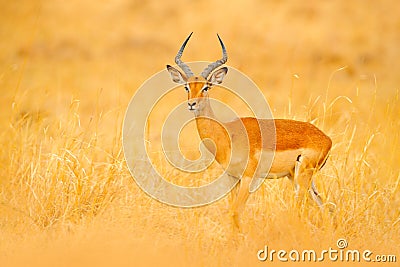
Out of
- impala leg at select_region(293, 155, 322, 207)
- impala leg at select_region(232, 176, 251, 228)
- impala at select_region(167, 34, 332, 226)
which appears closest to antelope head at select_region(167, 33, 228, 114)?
impala at select_region(167, 34, 332, 226)

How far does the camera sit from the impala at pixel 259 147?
5.75m

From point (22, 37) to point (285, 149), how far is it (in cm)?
1401

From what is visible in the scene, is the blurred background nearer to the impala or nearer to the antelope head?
the antelope head

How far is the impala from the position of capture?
5.75 m

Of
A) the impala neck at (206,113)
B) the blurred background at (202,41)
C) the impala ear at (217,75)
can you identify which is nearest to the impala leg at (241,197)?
the impala neck at (206,113)

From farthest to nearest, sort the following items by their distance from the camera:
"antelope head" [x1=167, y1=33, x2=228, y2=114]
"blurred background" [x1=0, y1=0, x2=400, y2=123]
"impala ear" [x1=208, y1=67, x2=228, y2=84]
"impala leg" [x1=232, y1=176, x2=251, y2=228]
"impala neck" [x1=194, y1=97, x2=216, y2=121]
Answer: "blurred background" [x1=0, y1=0, x2=400, y2=123] → "impala ear" [x1=208, y1=67, x2=228, y2=84] → "impala neck" [x1=194, y1=97, x2=216, y2=121] → "antelope head" [x1=167, y1=33, x2=228, y2=114] → "impala leg" [x1=232, y1=176, x2=251, y2=228]

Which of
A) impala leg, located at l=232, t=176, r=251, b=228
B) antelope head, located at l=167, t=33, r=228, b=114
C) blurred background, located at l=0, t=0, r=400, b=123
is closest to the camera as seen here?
impala leg, located at l=232, t=176, r=251, b=228

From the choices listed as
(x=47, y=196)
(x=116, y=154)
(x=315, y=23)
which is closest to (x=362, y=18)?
(x=315, y=23)

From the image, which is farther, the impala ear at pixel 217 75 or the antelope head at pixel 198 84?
the impala ear at pixel 217 75

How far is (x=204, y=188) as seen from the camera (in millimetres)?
6527

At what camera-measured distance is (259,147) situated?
5781mm

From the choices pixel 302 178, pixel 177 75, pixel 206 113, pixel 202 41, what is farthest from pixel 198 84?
pixel 202 41

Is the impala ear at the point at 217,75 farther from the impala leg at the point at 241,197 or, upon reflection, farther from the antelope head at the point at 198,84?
the impala leg at the point at 241,197

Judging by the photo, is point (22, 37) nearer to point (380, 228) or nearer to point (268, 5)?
point (268, 5)
